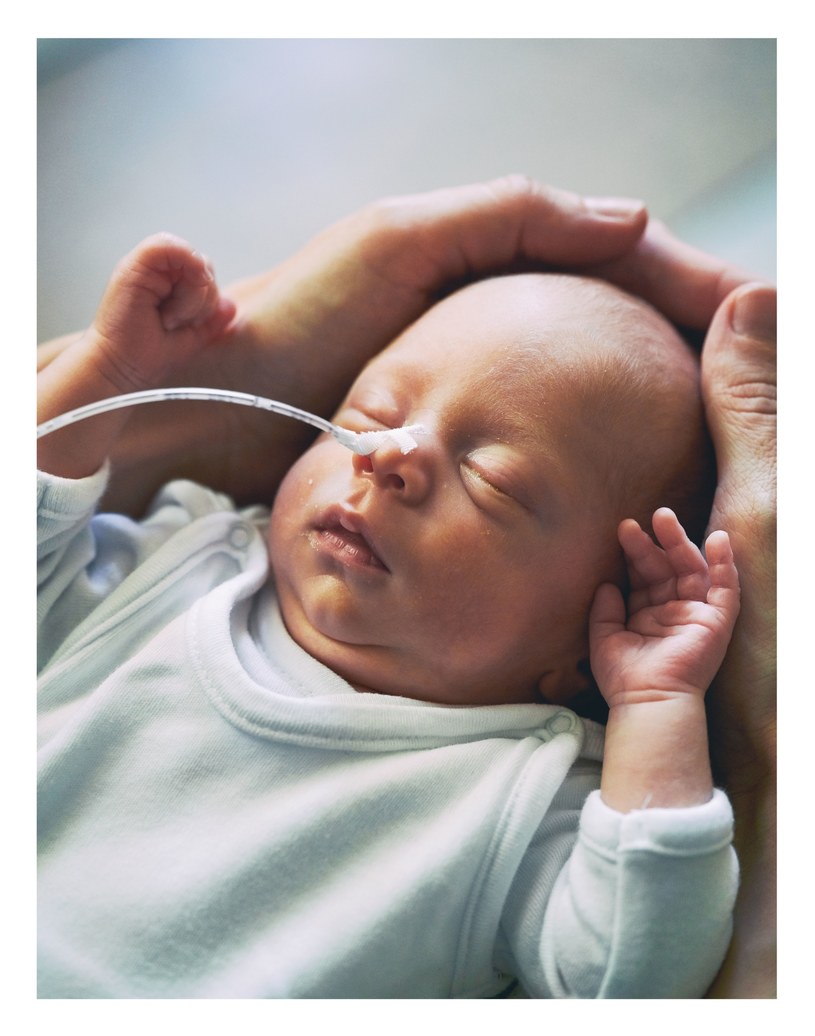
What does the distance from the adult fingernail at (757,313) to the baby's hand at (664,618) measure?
0.82 feet

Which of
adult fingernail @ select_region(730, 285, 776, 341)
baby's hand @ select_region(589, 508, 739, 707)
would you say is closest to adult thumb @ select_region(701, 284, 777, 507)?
adult fingernail @ select_region(730, 285, 776, 341)

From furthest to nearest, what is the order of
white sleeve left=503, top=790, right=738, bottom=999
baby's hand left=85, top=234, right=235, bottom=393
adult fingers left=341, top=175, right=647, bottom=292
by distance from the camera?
adult fingers left=341, top=175, right=647, bottom=292, baby's hand left=85, top=234, right=235, bottom=393, white sleeve left=503, top=790, right=738, bottom=999

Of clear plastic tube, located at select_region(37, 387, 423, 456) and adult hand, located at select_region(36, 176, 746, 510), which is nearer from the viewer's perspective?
clear plastic tube, located at select_region(37, 387, 423, 456)

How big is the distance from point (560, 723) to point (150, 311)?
0.64 meters

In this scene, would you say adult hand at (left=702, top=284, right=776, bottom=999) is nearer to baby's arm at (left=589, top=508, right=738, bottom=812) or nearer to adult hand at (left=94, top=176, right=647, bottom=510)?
baby's arm at (left=589, top=508, right=738, bottom=812)

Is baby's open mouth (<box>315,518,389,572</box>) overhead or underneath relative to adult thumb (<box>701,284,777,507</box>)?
underneath

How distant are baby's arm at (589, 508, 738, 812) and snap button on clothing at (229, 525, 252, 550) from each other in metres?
0.42

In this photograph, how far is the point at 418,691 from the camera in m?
1.01

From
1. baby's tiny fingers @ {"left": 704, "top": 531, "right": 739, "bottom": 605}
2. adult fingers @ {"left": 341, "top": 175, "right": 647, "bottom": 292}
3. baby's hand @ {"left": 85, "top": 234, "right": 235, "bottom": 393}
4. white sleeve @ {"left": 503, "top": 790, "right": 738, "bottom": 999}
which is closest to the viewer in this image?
white sleeve @ {"left": 503, "top": 790, "right": 738, "bottom": 999}

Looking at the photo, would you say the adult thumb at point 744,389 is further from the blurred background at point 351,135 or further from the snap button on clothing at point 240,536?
the snap button on clothing at point 240,536

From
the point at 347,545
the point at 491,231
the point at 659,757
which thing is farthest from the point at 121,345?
the point at 659,757

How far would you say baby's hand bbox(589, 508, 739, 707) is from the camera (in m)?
0.92
